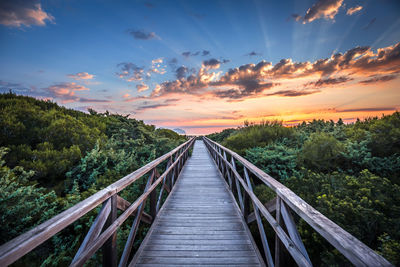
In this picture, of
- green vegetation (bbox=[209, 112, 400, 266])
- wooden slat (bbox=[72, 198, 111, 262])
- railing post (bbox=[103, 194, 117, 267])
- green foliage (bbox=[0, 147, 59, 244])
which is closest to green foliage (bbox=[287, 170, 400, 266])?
green vegetation (bbox=[209, 112, 400, 266])

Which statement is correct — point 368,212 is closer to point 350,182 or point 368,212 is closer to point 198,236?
point 350,182

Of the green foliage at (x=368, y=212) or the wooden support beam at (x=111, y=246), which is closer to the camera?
the wooden support beam at (x=111, y=246)

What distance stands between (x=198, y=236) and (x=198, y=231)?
0.47ft

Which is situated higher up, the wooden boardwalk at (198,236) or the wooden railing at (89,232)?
the wooden railing at (89,232)

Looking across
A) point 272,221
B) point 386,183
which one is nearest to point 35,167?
point 272,221

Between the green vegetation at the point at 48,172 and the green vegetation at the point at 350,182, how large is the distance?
3156 millimetres

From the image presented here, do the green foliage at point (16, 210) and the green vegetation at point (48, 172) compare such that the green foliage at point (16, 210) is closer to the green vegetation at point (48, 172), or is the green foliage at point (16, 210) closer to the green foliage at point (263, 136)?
the green vegetation at point (48, 172)

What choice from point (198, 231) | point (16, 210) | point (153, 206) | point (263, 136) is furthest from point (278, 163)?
point (16, 210)

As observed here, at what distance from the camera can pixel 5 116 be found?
568 centimetres

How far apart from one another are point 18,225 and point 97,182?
219 cm

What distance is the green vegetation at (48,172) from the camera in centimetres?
304

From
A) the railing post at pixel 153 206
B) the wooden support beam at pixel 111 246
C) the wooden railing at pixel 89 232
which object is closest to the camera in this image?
the wooden railing at pixel 89 232

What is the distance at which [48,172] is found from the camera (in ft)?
17.0

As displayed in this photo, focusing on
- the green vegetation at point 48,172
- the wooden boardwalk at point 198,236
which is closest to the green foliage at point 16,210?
the green vegetation at point 48,172
